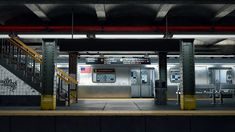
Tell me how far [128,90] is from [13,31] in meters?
8.59

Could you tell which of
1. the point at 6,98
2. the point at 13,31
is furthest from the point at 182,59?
the point at 6,98

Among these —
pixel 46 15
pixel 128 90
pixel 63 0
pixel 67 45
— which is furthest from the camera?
pixel 128 90

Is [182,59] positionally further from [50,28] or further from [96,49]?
[50,28]

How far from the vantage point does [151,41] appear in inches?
391

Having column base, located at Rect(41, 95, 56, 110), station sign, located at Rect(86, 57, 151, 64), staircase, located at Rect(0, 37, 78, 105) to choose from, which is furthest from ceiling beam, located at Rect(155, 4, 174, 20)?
station sign, located at Rect(86, 57, 151, 64)

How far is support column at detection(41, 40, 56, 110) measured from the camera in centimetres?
870

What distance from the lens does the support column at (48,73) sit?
8703 millimetres

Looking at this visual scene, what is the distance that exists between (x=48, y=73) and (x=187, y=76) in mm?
4569

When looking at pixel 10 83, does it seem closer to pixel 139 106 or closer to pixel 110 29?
pixel 110 29

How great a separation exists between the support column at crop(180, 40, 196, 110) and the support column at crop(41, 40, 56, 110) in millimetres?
4256

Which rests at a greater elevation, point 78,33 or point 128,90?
point 78,33

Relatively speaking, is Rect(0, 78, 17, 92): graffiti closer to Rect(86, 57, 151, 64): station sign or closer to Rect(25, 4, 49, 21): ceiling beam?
Rect(25, 4, 49, 21): ceiling beam

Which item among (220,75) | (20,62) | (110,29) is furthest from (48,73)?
(220,75)

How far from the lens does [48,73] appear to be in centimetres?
880
